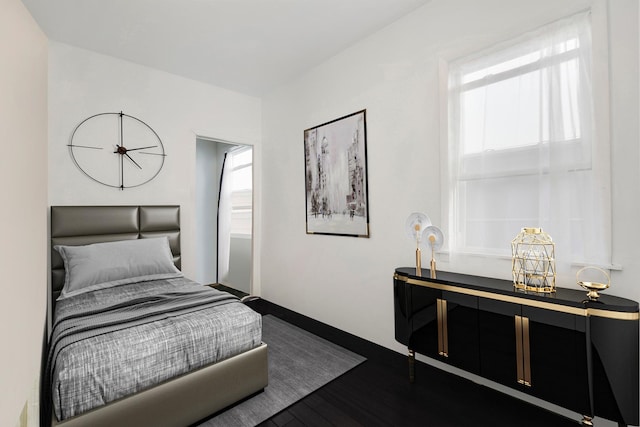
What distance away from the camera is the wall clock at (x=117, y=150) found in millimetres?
2869

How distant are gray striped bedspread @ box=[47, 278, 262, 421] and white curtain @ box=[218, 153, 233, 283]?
99.3 inches

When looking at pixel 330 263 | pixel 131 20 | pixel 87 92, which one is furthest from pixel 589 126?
pixel 87 92

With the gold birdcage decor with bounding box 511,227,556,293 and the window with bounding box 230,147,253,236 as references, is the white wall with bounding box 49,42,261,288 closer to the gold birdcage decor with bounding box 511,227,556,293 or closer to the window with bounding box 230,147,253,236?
the window with bounding box 230,147,253,236

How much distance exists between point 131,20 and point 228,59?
90 centimetres

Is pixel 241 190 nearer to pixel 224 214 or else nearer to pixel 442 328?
pixel 224 214

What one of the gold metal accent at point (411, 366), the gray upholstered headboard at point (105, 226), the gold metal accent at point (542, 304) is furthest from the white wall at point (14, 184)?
the gray upholstered headboard at point (105, 226)

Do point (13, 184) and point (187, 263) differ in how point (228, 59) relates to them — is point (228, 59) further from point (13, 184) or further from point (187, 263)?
point (13, 184)

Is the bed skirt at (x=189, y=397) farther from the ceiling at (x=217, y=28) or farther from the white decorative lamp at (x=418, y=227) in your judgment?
the ceiling at (x=217, y=28)

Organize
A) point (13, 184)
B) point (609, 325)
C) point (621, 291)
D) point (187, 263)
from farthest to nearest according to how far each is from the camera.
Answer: point (187, 263)
point (621, 291)
point (609, 325)
point (13, 184)

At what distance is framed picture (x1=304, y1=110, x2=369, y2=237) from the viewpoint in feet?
9.10

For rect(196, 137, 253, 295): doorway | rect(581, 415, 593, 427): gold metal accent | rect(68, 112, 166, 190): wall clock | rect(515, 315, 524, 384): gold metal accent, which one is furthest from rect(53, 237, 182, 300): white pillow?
rect(581, 415, 593, 427): gold metal accent

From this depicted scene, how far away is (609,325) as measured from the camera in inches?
54.4

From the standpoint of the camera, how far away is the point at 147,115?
3230 millimetres

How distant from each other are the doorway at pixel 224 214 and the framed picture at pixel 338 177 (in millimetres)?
1404
